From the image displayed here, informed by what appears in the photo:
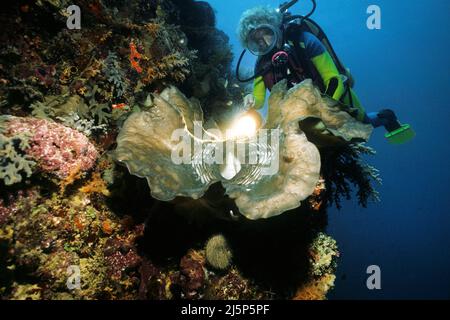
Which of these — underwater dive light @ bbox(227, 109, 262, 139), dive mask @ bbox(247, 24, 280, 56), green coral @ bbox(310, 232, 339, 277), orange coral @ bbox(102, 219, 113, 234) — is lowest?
green coral @ bbox(310, 232, 339, 277)

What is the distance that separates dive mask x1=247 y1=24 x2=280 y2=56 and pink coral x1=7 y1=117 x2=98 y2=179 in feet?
11.6

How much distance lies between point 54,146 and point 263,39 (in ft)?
12.7

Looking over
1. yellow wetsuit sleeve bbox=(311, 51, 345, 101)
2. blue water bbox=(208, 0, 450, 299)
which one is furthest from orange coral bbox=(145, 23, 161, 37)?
blue water bbox=(208, 0, 450, 299)

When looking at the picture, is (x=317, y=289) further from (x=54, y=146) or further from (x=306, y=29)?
(x=306, y=29)

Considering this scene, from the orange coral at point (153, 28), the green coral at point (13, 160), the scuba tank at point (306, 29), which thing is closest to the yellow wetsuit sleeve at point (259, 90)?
the scuba tank at point (306, 29)

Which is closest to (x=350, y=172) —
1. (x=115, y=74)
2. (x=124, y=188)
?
(x=124, y=188)

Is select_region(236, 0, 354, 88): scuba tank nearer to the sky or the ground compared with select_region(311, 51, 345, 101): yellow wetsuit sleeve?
nearer to the sky

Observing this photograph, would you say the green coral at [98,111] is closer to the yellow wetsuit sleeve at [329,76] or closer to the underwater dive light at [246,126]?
the underwater dive light at [246,126]

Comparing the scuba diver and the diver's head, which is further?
the diver's head

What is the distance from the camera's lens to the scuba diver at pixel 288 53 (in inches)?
180

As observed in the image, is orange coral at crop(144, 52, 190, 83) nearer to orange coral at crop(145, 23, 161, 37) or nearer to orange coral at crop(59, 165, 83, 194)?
orange coral at crop(145, 23, 161, 37)

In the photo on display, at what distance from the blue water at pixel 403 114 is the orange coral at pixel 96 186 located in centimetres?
5026

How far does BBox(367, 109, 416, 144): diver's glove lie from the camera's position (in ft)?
18.9
